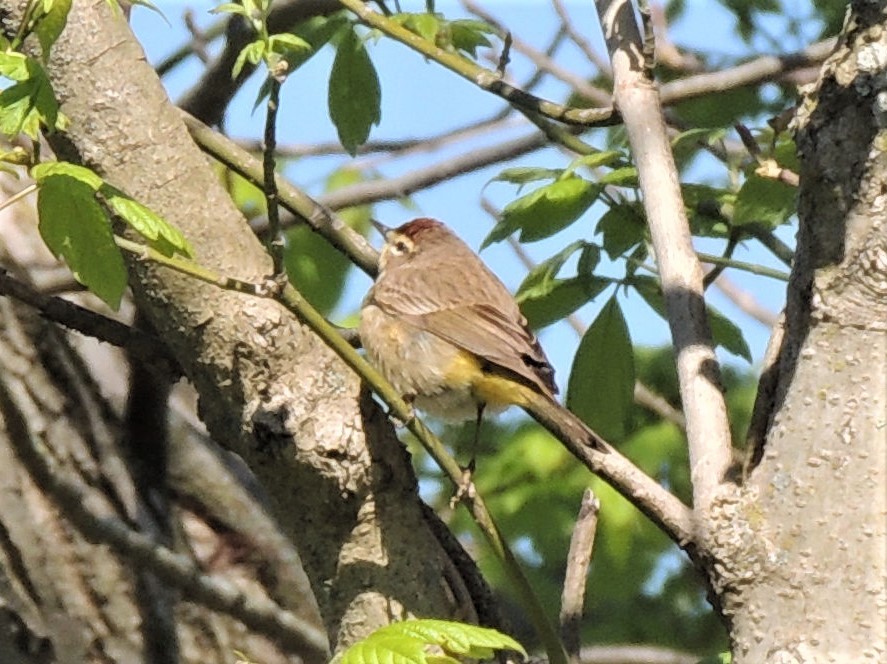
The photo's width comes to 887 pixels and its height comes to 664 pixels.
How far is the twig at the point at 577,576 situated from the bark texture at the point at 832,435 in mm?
387

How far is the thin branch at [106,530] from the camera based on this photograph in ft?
12.0

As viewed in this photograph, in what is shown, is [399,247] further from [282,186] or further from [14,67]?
[14,67]

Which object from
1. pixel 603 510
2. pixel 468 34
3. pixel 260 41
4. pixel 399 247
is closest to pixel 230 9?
pixel 260 41

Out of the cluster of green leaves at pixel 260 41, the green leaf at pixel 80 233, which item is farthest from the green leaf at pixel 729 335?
the green leaf at pixel 80 233

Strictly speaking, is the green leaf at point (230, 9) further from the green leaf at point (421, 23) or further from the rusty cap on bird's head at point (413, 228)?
the rusty cap on bird's head at point (413, 228)

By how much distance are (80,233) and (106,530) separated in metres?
1.74

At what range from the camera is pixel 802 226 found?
83.5 inches

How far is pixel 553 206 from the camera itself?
10.5 ft

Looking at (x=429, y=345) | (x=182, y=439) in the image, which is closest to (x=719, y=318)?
(x=429, y=345)

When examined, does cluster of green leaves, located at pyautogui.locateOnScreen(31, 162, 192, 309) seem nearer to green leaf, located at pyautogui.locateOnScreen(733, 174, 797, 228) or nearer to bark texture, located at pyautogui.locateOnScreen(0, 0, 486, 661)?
bark texture, located at pyautogui.locateOnScreen(0, 0, 486, 661)

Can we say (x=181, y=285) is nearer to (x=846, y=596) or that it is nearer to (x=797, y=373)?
(x=797, y=373)

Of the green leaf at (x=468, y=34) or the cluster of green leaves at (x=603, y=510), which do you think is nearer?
the green leaf at (x=468, y=34)

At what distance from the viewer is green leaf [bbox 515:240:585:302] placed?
3221 millimetres

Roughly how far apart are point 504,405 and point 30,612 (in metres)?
1.34
